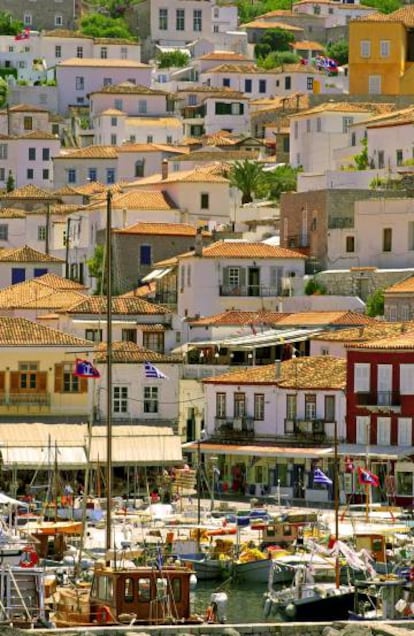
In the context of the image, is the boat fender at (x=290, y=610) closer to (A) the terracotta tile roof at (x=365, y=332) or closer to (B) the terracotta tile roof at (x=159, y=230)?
(A) the terracotta tile roof at (x=365, y=332)

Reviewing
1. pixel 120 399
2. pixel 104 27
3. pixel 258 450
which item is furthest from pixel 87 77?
pixel 258 450

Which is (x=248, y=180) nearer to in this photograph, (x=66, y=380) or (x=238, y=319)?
(x=238, y=319)

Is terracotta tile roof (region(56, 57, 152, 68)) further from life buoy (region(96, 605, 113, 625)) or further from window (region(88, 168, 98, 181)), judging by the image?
life buoy (region(96, 605, 113, 625))

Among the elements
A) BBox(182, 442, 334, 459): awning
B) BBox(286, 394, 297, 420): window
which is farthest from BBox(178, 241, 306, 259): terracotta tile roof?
BBox(182, 442, 334, 459): awning

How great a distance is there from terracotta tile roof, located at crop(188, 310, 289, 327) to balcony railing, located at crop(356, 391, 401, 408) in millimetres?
14489

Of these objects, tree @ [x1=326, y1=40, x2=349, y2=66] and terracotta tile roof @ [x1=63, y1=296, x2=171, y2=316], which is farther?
tree @ [x1=326, y1=40, x2=349, y2=66]

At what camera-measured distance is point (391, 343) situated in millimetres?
82750

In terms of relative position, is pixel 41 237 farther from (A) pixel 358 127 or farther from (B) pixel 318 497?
(B) pixel 318 497

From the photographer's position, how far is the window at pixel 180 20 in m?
187

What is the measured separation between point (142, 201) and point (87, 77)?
51410 mm

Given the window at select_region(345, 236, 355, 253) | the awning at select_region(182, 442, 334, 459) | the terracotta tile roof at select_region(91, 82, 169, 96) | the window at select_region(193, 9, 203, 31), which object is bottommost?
the awning at select_region(182, 442, 334, 459)

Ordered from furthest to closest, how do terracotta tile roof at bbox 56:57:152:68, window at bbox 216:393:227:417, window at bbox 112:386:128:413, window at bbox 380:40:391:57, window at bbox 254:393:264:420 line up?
1. terracotta tile roof at bbox 56:57:152:68
2. window at bbox 380:40:391:57
3. window at bbox 112:386:128:413
4. window at bbox 216:393:227:417
5. window at bbox 254:393:264:420

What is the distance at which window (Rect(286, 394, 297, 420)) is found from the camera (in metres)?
84.1

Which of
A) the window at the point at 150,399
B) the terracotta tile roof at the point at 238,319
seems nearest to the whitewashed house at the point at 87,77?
the terracotta tile roof at the point at 238,319
